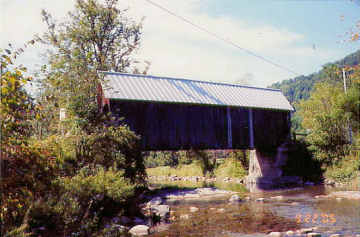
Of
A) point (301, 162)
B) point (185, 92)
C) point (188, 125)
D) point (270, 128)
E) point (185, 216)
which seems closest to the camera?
point (185, 216)

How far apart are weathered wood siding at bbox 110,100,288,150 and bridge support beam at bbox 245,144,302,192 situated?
5.13ft

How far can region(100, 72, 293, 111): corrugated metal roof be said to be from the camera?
1605cm

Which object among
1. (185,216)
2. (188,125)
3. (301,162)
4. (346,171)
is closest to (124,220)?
(185,216)

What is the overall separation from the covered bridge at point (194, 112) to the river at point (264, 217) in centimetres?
437

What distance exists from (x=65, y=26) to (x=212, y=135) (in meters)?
14.0

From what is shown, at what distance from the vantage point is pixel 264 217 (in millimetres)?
10555

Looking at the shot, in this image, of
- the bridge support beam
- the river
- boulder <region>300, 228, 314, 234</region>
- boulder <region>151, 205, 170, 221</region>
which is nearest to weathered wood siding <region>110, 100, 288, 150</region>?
the bridge support beam

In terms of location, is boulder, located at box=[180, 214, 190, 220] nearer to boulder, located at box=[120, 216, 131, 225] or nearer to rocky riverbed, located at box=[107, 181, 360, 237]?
rocky riverbed, located at box=[107, 181, 360, 237]

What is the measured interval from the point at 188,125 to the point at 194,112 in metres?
0.79

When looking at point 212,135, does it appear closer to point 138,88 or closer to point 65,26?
point 138,88

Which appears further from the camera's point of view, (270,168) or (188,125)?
(270,168)

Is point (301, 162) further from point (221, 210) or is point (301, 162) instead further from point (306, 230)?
point (306, 230)

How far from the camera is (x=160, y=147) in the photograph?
17.4 meters

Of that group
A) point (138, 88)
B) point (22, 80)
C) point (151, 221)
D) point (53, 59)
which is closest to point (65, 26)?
point (53, 59)
